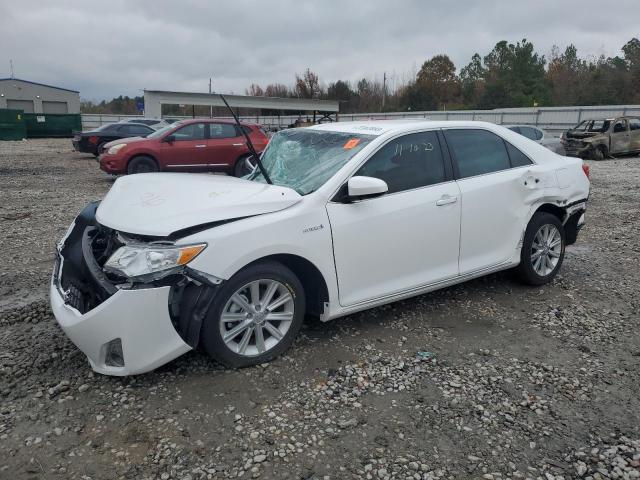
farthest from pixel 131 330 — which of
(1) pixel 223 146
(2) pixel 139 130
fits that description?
(2) pixel 139 130

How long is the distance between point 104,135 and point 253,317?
1646cm

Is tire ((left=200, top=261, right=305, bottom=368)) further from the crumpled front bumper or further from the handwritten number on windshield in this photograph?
the handwritten number on windshield

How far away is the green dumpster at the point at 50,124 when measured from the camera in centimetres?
3275

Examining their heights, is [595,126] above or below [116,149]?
above

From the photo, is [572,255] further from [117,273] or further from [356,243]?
[117,273]

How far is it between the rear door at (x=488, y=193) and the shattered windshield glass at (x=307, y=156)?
93 centimetres

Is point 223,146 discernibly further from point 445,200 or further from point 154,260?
point 154,260

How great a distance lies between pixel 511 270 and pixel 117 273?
147 inches

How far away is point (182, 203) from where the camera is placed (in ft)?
11.0

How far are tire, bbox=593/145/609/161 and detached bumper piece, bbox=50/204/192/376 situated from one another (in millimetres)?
20295

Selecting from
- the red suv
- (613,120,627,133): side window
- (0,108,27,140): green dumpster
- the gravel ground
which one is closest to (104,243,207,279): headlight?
the gravel ground

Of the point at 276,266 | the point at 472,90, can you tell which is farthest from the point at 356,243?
the point at 472,90

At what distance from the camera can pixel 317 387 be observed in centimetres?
320

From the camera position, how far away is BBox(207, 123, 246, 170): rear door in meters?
12.2
